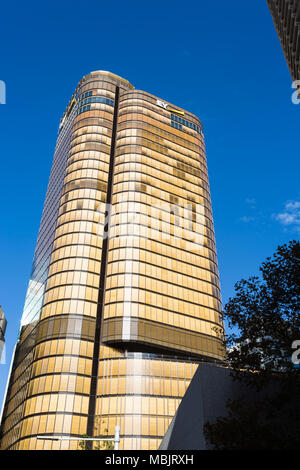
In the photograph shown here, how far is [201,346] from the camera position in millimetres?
75125

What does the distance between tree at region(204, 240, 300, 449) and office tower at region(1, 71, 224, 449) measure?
4171cm

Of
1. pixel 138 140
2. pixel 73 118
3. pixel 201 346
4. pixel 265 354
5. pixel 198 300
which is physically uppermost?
pixel 73 118

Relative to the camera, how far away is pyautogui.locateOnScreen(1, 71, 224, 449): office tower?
63.7 m

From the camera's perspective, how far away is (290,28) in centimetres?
4272

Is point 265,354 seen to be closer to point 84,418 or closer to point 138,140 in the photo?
point 84,418

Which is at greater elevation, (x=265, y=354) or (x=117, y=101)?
(x=117, y=101)

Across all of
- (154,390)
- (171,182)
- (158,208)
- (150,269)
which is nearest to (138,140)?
(171,182)

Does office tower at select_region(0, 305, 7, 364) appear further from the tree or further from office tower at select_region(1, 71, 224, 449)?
the tree

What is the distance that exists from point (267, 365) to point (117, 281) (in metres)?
57.0

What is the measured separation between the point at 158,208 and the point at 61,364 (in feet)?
131
